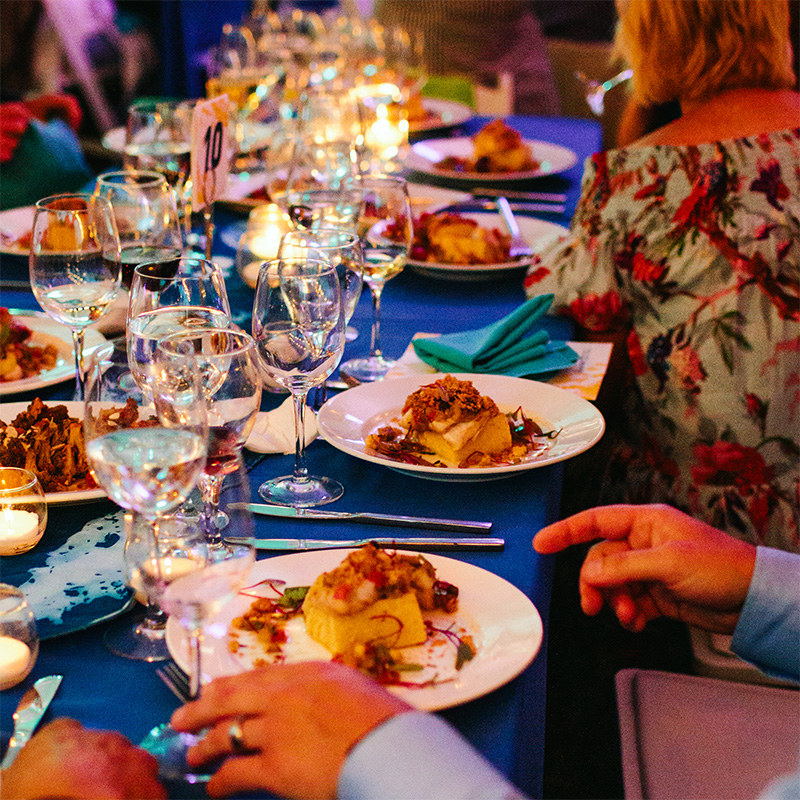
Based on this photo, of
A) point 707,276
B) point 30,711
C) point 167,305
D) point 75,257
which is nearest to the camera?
point 30,711

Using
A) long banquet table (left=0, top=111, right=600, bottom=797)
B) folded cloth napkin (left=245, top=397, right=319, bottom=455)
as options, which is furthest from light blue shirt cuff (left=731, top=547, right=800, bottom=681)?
folded cloth napkin (left=245, top=397, right=319, bottom=455)

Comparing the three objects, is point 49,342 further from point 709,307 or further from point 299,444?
point 709,307

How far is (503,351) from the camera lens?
152 centimetres

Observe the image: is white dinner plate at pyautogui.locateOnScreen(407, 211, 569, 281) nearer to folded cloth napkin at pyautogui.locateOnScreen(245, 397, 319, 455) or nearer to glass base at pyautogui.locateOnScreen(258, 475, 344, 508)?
folded cloth napkin at pyautogui.locateOnScreen(245, 397, 319, 455)

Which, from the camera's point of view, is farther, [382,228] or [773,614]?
[382,228]

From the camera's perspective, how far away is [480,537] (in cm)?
107

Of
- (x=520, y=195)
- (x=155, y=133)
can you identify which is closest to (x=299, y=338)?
(x=155, y=133)

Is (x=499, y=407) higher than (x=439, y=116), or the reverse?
(x=439, y=116)

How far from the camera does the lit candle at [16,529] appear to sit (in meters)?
1.02

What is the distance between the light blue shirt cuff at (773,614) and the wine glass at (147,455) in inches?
24.1

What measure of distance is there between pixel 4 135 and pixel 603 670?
2425mm

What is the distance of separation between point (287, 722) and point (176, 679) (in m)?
0.16

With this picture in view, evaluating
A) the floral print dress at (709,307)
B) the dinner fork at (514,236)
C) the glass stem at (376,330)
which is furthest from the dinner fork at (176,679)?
the dinner fork at (514,236)

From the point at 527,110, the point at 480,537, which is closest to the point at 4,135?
the point at 480,537
